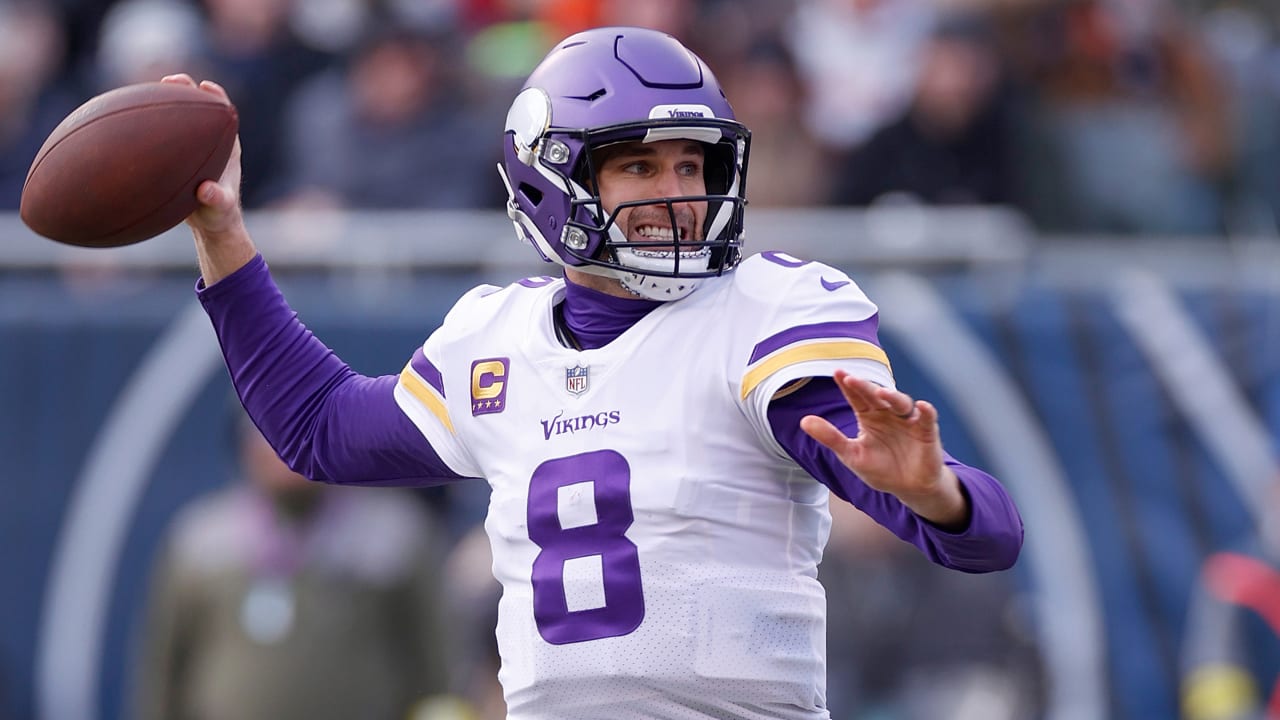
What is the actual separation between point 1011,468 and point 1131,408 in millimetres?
490

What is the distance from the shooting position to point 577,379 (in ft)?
10.4

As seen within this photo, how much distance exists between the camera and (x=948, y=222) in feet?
22.6

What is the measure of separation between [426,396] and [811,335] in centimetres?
76

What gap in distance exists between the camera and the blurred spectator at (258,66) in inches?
308

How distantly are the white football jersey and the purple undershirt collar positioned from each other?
6cm

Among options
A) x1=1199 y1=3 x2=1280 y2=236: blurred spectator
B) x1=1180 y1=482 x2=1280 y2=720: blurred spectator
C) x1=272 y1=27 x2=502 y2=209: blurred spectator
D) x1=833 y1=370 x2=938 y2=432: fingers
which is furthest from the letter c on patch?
x1=1199 y1=3 x2=1280 y2=236: blurred spectator

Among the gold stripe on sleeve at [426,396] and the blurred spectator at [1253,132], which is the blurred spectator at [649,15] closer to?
the blurred spectator at [1253,132]

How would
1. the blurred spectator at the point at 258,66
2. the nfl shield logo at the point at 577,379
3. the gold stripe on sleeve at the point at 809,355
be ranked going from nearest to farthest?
the gold stripe on sleeve at the point at 809,355
the nfl shield logo at the point at 577,379
the blurred spectator at the point at 258,66

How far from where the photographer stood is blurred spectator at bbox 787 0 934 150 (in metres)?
8.07

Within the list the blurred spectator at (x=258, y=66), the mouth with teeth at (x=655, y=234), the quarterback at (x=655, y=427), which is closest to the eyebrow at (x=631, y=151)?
the quarterback at (x=655, y=427)

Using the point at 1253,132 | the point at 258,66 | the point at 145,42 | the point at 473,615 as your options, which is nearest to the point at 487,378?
the point at 473,615

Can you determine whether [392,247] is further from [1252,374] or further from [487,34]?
[1252,374]

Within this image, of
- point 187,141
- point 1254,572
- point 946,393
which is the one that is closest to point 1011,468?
point 946,393

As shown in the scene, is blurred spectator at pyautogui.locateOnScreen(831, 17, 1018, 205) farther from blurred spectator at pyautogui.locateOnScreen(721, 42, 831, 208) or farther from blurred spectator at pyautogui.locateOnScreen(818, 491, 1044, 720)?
blurred spectator at pyautogui.locateOnScreen(818, 491, 1044, 720)
